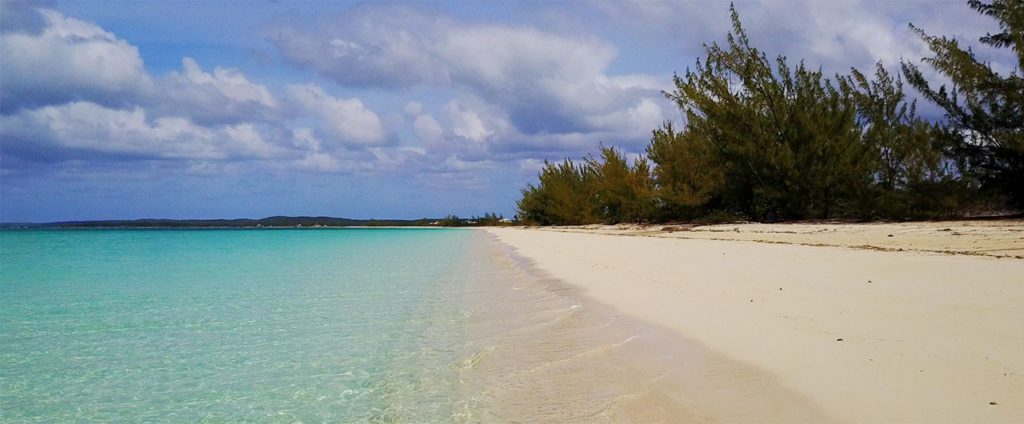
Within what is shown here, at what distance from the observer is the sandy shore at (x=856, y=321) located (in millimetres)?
2598

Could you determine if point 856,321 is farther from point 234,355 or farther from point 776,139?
point 776,139

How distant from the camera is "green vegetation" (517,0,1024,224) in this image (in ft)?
47.1

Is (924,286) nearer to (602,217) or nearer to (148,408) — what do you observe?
(148,408)

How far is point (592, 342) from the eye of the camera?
4.27m

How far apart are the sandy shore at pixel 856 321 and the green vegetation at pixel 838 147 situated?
7026 millimetres

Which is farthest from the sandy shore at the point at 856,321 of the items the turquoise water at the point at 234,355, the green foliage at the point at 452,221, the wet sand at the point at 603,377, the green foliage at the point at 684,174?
the green foliage at the point at 452,221

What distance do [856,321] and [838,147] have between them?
51.3 feet

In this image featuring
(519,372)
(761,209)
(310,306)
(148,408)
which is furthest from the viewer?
(761,209)

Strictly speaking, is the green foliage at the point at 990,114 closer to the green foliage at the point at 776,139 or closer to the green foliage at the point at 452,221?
the green foliage at the point at 776,139

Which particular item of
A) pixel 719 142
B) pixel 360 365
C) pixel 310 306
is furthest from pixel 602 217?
pixel 360 365

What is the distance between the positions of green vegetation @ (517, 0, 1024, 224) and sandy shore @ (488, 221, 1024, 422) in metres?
7.03

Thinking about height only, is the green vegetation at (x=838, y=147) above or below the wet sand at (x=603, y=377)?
above

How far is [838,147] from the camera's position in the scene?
17906 mm

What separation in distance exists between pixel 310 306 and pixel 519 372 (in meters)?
3.83
